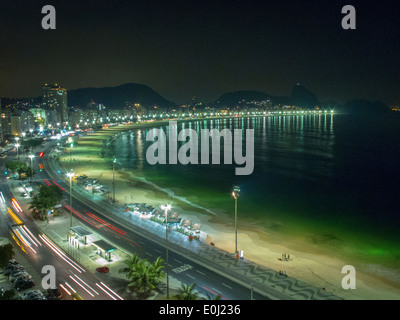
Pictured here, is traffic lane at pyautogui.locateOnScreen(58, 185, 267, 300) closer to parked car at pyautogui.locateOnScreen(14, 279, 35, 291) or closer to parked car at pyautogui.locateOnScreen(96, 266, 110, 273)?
parked car at pyautogui.locateOnScreen(96, 266, 110, 273)

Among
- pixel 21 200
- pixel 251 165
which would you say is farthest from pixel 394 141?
pixel 21 200

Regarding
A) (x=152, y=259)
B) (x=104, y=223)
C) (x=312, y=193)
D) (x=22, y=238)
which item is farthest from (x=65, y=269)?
(x=312, y=193)

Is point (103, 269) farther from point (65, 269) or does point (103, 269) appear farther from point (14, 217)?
point (14, 217)

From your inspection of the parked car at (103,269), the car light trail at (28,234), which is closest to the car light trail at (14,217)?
the car light trail at (28,234)

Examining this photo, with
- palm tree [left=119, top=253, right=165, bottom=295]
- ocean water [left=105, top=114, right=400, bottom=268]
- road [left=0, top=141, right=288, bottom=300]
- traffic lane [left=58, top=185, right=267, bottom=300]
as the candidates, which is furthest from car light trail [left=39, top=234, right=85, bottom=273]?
ocean water [left=105, top=114, right=400, bottom=268]

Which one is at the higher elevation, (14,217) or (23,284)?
(14,217)

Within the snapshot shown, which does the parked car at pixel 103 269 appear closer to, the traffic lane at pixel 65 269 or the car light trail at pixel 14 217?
the traffic lane at pixel 65 269
